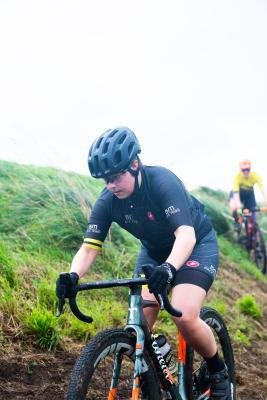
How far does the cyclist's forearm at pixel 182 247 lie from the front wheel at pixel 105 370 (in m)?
0.61

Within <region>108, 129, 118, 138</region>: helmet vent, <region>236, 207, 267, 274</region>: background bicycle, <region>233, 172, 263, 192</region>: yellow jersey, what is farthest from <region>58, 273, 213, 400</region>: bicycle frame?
<region>233, 172, 263, 192</region>: yellow jersey

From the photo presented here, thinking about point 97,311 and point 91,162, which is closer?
point 91,162

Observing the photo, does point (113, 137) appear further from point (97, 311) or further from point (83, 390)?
point (97, 311)

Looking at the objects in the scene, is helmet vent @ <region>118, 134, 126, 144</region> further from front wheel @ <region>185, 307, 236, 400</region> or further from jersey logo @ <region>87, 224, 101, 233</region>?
front wheel @ <region>185, 307, 236, 400</region>

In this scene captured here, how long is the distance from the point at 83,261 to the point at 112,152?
910mm

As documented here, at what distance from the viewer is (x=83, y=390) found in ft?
9.52

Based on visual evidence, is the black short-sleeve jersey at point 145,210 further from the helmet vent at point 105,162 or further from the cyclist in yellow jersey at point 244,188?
the cyclist in yellow jersey at point 244,188

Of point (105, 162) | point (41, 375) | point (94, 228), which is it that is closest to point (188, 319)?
point (94, 228)

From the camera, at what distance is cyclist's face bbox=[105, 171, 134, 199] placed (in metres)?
3.89

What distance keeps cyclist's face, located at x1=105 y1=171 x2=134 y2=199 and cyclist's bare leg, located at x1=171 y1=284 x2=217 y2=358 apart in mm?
872

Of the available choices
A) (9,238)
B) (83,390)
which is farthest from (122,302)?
(83,390)

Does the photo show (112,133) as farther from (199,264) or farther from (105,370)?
(105,370)

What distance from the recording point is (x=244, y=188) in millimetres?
14938

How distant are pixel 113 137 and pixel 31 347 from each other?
7.66 feet
